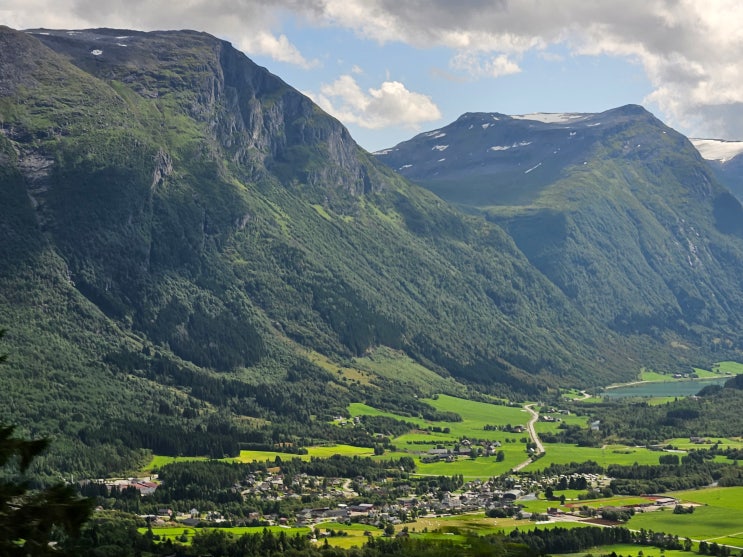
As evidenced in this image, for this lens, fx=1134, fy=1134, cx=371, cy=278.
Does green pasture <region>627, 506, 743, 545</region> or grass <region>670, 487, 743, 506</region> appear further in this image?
grass <region>670, 487, 743, 506</region>

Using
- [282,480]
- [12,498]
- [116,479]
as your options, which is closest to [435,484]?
[282,480]

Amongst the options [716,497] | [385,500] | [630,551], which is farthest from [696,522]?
[385,500]

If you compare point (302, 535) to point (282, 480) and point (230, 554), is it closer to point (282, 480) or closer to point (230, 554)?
point (230, 554)

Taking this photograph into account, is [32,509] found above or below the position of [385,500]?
above

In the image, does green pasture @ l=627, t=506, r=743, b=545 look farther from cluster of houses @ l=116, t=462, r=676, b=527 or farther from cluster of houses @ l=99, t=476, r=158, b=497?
cluster of houses @ l=99, t=476, r=158, b=497

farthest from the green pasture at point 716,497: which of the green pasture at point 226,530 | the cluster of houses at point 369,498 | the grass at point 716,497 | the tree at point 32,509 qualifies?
the tree at point 32,509

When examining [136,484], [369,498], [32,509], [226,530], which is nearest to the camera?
[32,509]

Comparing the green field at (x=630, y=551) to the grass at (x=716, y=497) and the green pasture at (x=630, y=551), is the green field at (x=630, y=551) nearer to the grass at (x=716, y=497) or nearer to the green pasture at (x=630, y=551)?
the green pasture at (x=630, y=551)

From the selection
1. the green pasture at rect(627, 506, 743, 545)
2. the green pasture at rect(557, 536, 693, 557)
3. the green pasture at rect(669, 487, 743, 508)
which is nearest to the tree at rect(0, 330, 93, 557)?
the green pasture at rect(557, 536, 693, 557)

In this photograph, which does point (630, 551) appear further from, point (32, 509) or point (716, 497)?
point (32, 509)
